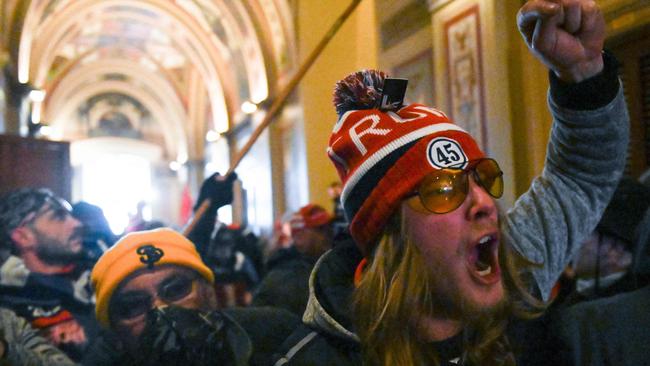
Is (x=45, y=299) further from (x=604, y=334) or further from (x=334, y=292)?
(x=604, y=334)

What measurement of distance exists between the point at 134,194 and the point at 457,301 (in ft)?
83.8

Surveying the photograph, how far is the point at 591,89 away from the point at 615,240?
1.21 meters

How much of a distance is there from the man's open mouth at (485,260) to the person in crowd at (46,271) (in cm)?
188

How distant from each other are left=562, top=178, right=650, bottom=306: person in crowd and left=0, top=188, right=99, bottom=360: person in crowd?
182 centimetres

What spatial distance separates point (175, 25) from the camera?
18203mm

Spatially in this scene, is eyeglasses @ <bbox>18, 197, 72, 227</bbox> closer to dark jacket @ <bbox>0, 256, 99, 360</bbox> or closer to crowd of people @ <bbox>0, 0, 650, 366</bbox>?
dark jacket @ <bbox>0, 256, 99, 360</bbox>

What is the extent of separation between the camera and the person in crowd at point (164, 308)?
1664 mm

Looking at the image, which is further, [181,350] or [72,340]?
[72,340]

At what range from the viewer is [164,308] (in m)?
1.67

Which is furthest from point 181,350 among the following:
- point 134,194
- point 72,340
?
point 134,194

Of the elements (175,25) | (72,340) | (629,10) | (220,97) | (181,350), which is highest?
(175,25)

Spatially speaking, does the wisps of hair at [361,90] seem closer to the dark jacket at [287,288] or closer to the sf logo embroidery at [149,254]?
the sf logo embroidery at [149,254]

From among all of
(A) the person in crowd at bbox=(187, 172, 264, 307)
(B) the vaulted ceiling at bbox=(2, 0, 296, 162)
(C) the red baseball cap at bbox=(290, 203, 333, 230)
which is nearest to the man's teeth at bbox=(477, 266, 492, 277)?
(A) the person in crowd at bbox=(187, 172, 264, 307)

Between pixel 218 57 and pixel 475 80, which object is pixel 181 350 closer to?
pixel 475 80
